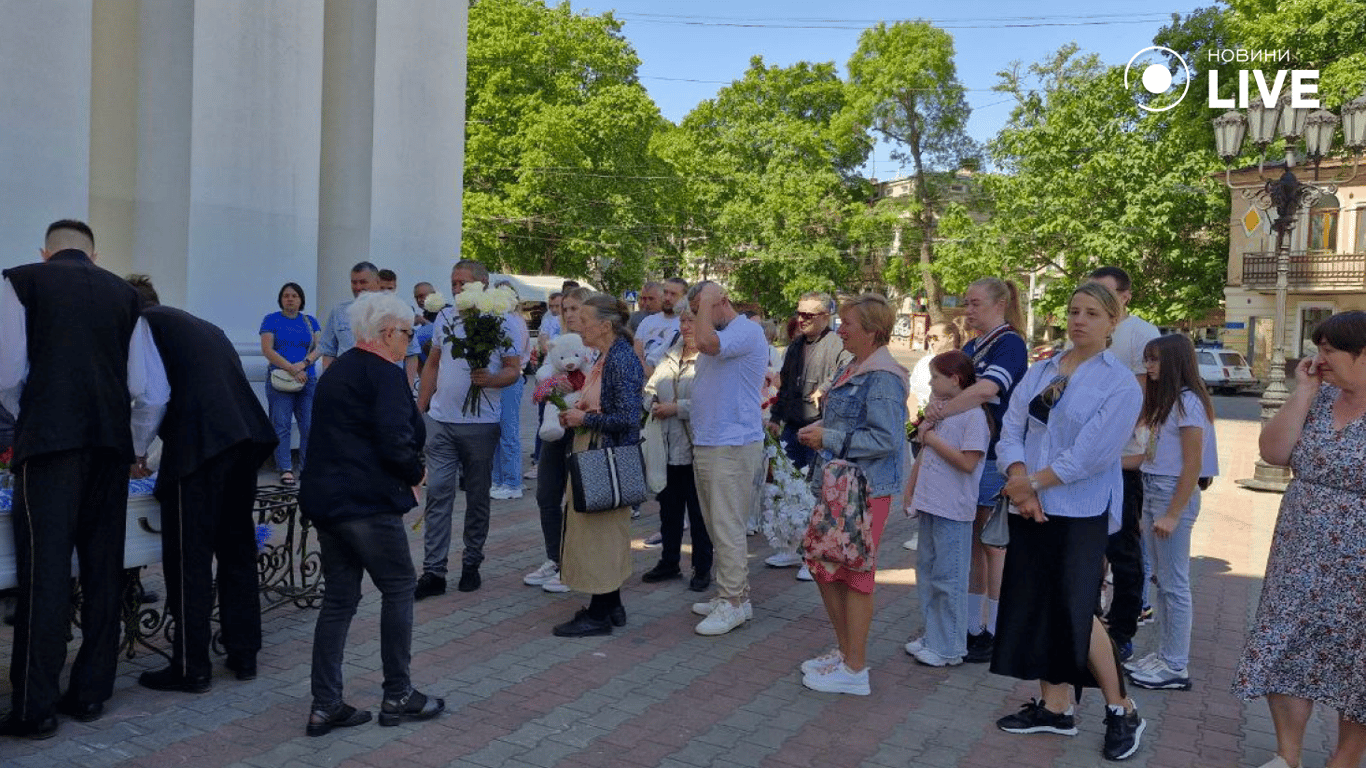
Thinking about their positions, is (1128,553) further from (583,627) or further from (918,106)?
(918,106)

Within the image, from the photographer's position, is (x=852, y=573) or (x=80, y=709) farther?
(x=852, y=573)

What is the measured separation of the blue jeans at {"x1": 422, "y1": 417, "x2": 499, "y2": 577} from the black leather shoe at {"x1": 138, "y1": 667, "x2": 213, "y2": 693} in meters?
1.84

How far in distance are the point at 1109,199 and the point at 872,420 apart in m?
32.9

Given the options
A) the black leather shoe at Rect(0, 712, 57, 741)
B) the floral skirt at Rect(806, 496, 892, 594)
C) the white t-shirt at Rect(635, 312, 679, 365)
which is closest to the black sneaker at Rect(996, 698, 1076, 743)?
the floral skirt at Rect(806, 496, 892, 594)

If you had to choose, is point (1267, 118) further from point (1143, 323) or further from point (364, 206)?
point (364, 206)

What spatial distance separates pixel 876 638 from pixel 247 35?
850cm

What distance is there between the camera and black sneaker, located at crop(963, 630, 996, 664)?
6.25 meters

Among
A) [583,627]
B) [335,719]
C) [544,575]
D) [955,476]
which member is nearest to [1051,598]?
[955,476]

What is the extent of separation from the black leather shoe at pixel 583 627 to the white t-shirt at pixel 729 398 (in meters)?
1.17

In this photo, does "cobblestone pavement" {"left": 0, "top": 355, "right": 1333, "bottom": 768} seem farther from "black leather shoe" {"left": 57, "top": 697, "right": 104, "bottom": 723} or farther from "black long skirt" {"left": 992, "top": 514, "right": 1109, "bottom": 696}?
"black long skirt" {"left": 992, "top": 514, "right": 1109, "bottom": 696}

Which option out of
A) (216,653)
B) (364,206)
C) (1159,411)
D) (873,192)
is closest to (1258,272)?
(873,192)

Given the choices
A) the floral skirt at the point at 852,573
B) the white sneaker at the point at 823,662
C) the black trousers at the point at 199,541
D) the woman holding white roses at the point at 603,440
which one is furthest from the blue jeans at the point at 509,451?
the floral skirt at the point at 852,573

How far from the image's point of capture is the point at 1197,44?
37.6 meters

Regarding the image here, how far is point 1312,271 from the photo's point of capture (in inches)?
1580
